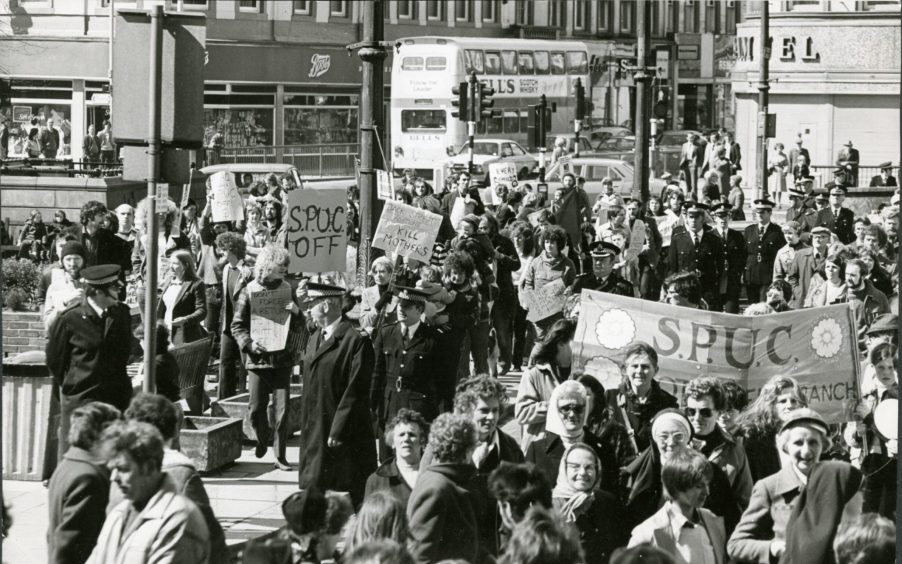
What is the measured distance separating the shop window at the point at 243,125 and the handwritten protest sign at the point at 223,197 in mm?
30751

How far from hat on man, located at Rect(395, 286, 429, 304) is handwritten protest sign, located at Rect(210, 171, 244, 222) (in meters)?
9.19

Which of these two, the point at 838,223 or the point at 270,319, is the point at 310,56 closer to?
the point at 838,223

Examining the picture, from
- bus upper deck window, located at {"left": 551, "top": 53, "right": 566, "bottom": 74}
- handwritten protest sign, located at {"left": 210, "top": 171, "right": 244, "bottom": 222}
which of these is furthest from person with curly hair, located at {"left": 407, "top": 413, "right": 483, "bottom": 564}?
bus upper deck window, located at {"left": 551, "top": 53, "right": 566, "bottom": 74}

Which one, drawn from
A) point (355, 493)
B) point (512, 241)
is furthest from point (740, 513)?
point (512, 241)

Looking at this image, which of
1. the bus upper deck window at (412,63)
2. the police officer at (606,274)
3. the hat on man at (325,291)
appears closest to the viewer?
the hat on man at (325,291)

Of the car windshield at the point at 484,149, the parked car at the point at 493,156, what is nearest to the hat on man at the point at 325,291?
the parked car at the point at 493,156

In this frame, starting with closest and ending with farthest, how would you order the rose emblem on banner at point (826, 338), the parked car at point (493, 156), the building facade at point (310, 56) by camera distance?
1. the rose emblem on banner at point (826, 338)
2. the building facade at point (310, 56)
3. the parked car at point (493, 156)

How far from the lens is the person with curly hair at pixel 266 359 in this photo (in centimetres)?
1200

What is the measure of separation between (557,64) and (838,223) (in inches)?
1340

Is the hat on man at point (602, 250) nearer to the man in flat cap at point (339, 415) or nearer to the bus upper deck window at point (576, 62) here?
the man in flat cap at point (339, 415)

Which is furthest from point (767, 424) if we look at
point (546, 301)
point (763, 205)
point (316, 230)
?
point (763, 205)

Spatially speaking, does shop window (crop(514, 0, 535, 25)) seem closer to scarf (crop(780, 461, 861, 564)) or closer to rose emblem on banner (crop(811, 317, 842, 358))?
rose emblem on banner (crop(811, 317, 842, 358))

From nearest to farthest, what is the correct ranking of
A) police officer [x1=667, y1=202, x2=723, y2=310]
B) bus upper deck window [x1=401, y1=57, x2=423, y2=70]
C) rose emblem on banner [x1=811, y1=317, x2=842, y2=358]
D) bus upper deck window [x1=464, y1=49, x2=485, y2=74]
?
rose emblem on banner [x1=811, y1=317, x2=842, y2=358]
police officer [x1=667, y1=202, x2=723, y2=310]
bus upper deck window [x1=464, y1=49, x2=485, y2=74]
bus upper deck window [x1=401, y1=57, x2=423, y2=70]

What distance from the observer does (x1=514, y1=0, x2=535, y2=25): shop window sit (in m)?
65.5
